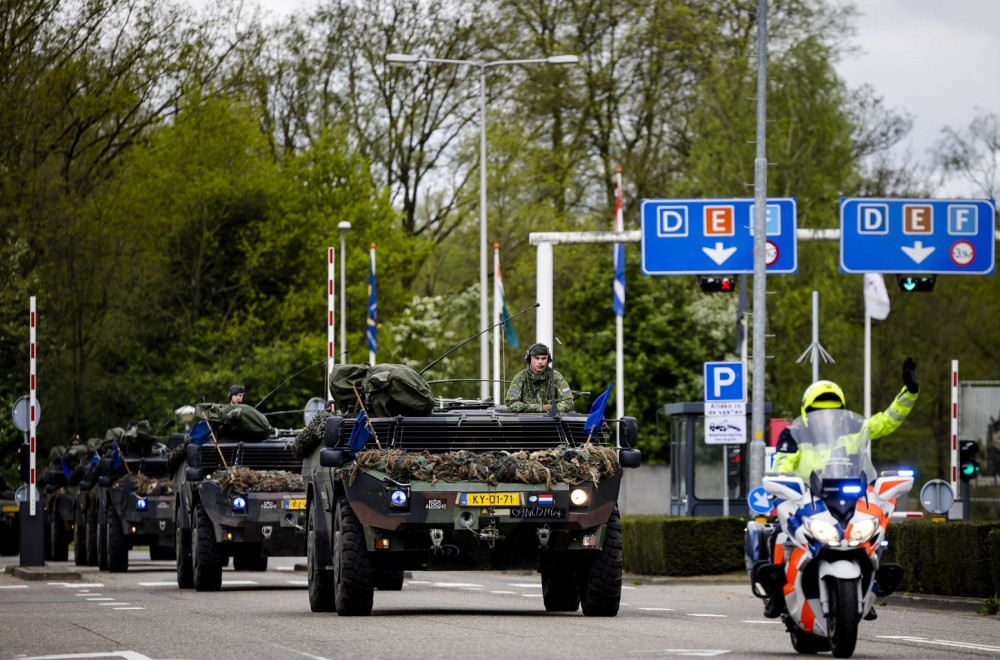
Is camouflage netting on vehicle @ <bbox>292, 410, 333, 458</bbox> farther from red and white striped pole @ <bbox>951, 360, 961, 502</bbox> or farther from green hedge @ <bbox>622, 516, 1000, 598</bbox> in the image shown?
red and white striped pole @ <bbox>951, 360, 961, 502</bbox>

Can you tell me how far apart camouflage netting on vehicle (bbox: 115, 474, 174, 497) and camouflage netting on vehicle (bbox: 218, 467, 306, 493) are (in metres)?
5.58

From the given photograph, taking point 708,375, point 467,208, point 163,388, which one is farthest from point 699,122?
point 708,375

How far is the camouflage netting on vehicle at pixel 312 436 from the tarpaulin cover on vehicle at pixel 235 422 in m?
4.09

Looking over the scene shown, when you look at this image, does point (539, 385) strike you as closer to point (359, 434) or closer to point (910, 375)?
point (359, 434)

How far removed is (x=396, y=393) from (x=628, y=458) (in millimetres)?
2002

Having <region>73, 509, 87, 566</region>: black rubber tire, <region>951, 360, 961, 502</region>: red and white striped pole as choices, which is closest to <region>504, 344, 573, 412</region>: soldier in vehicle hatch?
<region>951, 360, 961, 502</region>: red and white striped pole

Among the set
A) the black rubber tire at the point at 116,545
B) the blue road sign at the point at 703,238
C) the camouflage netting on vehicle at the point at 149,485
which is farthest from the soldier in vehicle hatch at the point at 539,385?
the blue road sign at the point at 703,238

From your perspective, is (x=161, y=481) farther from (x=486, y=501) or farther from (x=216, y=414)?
(x=486, y=501)

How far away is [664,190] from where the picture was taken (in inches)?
2192

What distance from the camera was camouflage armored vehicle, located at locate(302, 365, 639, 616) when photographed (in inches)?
618

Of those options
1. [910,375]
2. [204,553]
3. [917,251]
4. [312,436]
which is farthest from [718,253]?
[910,375]

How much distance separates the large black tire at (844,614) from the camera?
11695 millimetres

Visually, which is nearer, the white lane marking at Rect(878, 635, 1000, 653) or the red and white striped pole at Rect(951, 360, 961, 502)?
the white lane marking at Rect(878, 635, 1000, 653)

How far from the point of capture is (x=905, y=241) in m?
30.5
